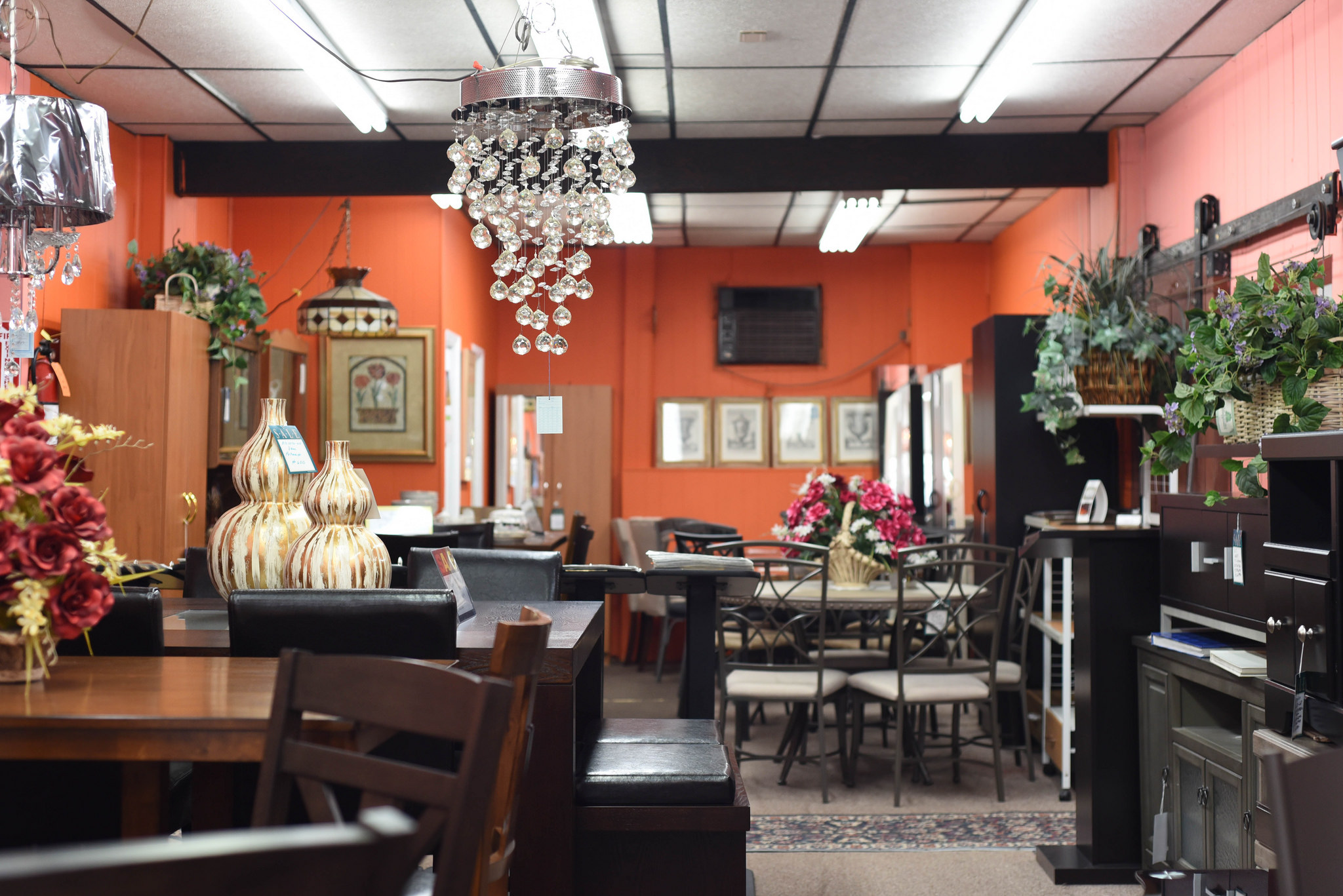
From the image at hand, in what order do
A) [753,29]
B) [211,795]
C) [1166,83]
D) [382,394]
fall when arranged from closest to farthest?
[211,795] < [753,29] < [1166,83] < [382,394]

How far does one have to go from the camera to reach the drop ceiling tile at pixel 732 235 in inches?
319

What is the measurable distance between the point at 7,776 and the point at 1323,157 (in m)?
4.09

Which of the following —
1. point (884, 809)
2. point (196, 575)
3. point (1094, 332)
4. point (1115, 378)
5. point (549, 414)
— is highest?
point (1094, 332)

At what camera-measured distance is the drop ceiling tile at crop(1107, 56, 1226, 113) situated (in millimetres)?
4492

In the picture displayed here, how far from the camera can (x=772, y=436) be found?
8.79 metres

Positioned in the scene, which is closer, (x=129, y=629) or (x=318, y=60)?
(x=129, y=629)

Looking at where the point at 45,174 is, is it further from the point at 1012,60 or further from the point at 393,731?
the point at 1012,60

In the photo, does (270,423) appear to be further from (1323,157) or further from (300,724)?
(1323,157)

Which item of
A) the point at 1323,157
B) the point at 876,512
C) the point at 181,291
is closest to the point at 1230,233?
the point at 1323,157

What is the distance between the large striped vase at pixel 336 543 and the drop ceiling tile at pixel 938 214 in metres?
5.53

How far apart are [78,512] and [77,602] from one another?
137 mm

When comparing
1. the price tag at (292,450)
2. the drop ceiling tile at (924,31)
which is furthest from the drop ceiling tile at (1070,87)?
the price tag at (292,450)

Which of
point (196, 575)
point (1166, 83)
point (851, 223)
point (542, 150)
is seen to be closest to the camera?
point (542, 150)

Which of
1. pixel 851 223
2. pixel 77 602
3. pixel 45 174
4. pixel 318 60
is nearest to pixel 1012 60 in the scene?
pixel 318 60
